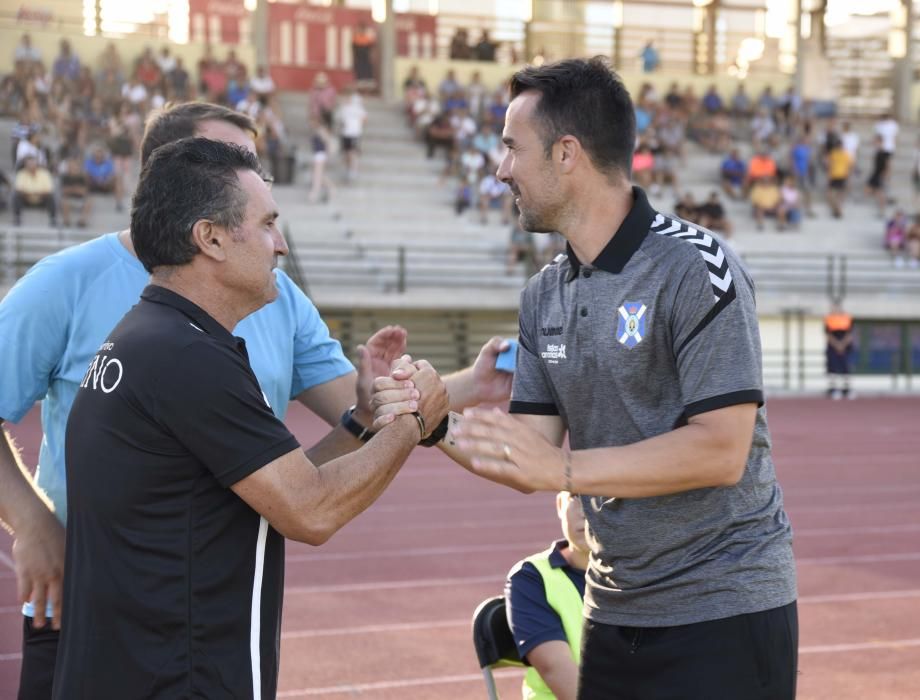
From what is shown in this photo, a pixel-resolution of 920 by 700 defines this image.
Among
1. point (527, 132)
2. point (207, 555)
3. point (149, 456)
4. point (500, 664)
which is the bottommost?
point (500, 664)

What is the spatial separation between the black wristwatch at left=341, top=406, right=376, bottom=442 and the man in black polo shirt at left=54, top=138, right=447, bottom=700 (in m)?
0.76

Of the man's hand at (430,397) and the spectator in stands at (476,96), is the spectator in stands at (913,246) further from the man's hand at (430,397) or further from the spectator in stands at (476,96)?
the man's hand at (430,397)

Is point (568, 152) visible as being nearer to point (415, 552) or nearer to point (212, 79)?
point (415, 552)

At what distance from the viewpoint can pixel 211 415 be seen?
2.53 meters

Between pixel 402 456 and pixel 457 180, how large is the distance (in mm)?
23322

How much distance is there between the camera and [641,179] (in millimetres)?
26125

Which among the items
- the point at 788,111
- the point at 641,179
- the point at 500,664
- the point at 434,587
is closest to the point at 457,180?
the point at 641,179

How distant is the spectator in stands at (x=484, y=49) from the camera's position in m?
30.1

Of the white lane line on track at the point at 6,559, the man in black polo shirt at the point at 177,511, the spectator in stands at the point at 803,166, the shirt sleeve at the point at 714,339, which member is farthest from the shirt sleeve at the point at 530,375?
the spectator in stands at the point at 803,166

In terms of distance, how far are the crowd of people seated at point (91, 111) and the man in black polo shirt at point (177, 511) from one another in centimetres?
1888

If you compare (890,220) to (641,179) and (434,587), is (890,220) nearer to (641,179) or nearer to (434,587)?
(641,179)

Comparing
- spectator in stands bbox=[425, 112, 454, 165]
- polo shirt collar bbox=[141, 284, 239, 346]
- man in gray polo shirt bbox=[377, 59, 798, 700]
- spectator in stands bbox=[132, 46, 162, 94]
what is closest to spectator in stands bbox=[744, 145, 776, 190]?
spectator in stands bbox=[425, 112, 454, 165]

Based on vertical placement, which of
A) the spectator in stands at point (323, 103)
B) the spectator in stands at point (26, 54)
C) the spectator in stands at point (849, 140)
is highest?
the spectator in stands at point (26, 54)

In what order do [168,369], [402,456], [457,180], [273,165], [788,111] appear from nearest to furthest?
[168,369]
[402,456]
[273,165]
[457,180]
[788,111]
